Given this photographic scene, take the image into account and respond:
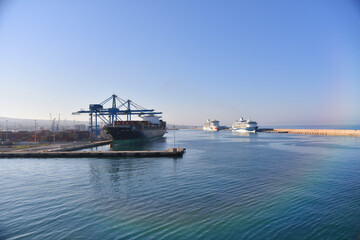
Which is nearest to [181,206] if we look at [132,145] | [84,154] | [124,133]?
[84,154]

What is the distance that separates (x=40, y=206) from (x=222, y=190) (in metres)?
13.3

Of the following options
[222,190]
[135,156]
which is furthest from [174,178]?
[135,156]

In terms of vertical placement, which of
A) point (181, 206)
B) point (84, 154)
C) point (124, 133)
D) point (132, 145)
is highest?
point (124, 133)

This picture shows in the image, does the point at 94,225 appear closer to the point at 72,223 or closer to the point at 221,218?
the point at 72,223

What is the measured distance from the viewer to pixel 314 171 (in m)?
23.6

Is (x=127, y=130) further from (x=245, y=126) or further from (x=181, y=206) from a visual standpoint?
(x=245, y=126)

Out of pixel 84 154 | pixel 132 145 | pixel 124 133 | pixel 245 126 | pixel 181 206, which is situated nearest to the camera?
pixel 181 206

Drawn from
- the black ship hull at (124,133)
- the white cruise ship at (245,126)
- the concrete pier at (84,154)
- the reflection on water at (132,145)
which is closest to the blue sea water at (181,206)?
the concrete pier at (84,154)

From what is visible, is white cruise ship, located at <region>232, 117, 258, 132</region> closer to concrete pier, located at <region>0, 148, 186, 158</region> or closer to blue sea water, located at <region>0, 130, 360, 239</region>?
concrete pier, located at <region>0, 148, 186, 158</region>

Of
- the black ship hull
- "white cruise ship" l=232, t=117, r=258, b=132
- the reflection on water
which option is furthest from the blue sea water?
"white cruise ship" l=232, t=117, r=258, b=132

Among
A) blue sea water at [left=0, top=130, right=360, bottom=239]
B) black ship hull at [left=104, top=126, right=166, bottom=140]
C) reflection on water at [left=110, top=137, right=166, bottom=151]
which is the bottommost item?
blue sea water at [left=0, top=130, right=360, bottom=239]

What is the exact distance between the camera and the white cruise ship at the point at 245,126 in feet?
438

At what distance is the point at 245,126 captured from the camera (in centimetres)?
13838

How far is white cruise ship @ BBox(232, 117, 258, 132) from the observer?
438 feet
